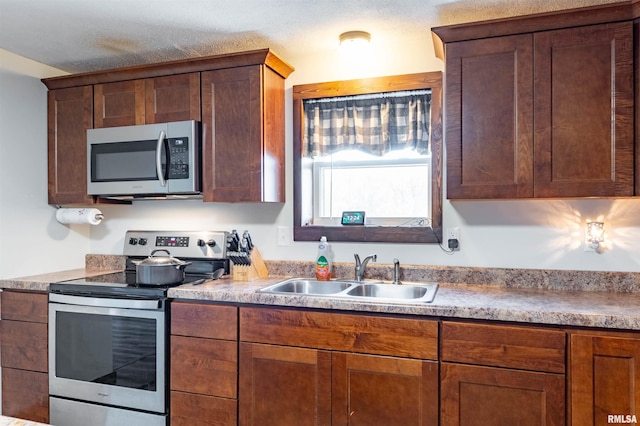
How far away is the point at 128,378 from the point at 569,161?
7.57ft

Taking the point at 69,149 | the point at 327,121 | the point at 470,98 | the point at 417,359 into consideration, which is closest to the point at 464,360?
the point at 417,359

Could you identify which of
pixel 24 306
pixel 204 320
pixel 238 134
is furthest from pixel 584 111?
pixel 24 306

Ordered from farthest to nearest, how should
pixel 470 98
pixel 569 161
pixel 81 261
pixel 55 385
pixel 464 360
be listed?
pixel 81 261
pixel 55 385
pixel 470 98
pixel 569 161
pixel 464 360

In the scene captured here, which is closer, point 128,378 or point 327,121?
point 128,378

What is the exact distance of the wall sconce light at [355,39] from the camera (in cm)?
221

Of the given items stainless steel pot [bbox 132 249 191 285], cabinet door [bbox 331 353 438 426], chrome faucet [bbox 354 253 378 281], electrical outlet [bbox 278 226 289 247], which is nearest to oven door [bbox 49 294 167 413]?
stainless steel pot [bbox 132 249 191 285]

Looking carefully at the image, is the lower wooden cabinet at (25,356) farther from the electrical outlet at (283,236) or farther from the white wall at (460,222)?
the electrical outlet at (283,236)

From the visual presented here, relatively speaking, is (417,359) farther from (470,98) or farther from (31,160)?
(31,160)

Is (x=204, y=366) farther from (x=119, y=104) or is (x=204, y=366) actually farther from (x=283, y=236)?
(x=119, y=104)

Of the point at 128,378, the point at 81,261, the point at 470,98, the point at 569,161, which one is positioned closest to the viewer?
the point at 569,161

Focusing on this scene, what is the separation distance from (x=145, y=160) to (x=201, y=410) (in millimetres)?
1376

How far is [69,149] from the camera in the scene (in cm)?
263

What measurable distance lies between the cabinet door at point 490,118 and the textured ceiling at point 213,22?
0.23m

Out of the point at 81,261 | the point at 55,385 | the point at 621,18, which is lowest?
the point at 55,385
